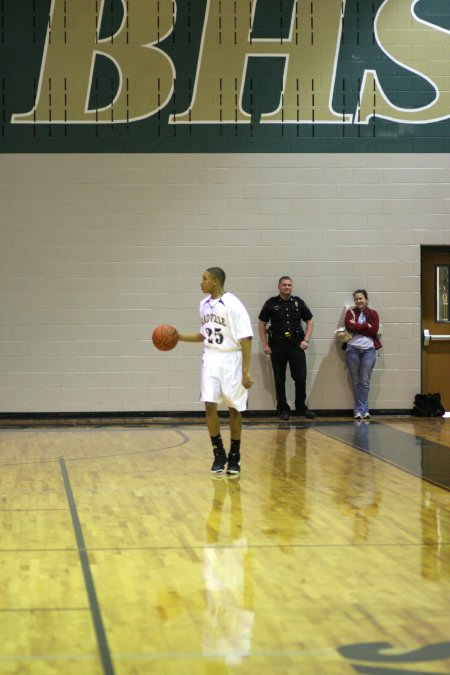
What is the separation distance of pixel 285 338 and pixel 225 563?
8.53m

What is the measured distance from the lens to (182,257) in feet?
46.6

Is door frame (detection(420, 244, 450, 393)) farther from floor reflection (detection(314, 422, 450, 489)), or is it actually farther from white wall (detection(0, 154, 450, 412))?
floor reflection (detection(314, 422, 450, 489))

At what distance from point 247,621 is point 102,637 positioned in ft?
2.19

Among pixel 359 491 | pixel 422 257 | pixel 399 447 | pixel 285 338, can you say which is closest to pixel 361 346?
pixel 285 338

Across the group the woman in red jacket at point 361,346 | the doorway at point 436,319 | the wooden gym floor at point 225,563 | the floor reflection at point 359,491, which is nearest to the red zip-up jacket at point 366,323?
the woman in red jacket at point 361,346

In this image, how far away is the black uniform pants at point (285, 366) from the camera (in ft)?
45.9

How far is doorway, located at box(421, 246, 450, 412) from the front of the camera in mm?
14641

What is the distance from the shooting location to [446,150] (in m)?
14.5

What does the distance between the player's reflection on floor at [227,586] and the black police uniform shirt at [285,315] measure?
6542 mm

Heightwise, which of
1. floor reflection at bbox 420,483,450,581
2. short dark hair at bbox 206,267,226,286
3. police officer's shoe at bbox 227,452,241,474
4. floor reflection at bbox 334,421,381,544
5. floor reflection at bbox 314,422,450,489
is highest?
short dark hair at bbox 206,267,226,286

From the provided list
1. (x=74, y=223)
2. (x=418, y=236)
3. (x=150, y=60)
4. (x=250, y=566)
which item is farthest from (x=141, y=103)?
(x=250, y=566)

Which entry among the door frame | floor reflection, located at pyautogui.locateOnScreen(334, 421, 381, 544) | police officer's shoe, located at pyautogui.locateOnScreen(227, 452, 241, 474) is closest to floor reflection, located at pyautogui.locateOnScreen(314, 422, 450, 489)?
Result: floor reflection, located at pyautogui.locateOnScreen(334, 421, 381, 544)

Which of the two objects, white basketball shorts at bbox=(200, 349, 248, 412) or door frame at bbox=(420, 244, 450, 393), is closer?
white basketball shorts at bbox=(200, 349, 248, 412)

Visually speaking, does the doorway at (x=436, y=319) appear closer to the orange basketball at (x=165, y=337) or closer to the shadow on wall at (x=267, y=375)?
the shadow on wall at (x=267, y=375)
